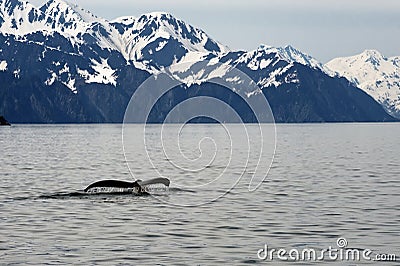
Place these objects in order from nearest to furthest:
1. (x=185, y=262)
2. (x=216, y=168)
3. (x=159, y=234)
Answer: (x=185, y=262) < (x=159, y=234) < (x=216, y=168)

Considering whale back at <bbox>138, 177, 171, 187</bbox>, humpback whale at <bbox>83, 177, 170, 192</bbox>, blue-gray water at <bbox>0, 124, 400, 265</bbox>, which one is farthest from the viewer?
whale back at <bbox>138, 177, 171, 187</bbox>

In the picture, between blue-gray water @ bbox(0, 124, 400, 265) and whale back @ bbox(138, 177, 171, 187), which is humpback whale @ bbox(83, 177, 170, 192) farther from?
blue-gray water @ bbox(0, 124, 400, 265)

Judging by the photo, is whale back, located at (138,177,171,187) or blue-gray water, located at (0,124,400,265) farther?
whale back, located at (138,177,171,187)

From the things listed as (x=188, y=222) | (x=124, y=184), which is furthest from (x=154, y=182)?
(x=188, y=222)

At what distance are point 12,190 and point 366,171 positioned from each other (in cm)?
3940

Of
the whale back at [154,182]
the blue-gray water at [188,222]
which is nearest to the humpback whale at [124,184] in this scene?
the whale back at [154,182]

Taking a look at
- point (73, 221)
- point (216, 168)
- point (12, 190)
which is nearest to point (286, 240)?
point (73, 221)

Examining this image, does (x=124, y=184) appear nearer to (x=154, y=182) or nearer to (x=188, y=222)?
(x=154, y=182)

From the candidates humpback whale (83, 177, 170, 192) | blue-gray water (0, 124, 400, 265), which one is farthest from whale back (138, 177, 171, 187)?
blue-gray water (0, 124, 400, 265)

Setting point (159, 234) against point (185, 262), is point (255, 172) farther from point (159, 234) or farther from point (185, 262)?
point (185, 262)

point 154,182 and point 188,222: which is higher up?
point 154,182

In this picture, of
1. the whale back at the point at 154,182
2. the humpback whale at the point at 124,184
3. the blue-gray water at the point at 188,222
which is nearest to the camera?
the blue-gray water at the point at 188,222

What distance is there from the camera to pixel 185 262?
31.6m

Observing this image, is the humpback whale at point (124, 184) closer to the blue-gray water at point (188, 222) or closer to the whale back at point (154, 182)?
the whale back at point (154, 182)
